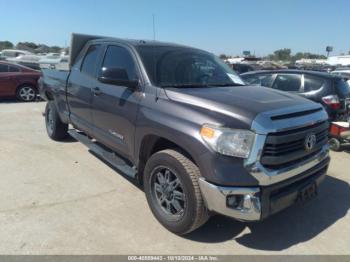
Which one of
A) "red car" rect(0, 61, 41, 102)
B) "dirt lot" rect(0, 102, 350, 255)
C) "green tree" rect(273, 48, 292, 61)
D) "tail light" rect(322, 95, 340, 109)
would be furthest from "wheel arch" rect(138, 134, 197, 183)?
"green tree" rect(273, 48, 292, 61)

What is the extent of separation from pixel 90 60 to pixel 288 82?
16.1 ft

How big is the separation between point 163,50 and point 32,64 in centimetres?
1496

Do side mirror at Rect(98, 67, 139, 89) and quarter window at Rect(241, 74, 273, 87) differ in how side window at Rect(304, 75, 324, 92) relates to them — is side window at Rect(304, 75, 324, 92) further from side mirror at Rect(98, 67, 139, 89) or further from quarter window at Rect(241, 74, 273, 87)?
side mirror at Rect(98, 67, 139, 89)

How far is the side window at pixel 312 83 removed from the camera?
7559 millimetres

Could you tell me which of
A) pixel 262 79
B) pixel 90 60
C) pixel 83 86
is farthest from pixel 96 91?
pixel 262 79

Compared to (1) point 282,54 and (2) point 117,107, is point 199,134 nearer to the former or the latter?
(2) point 117,107

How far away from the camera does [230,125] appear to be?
309cm

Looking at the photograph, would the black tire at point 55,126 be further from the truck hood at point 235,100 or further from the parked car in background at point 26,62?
the parked car in background at point 26,62

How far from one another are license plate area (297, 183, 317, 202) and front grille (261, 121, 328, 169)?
30 centimetres

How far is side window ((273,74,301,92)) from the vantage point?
797cm

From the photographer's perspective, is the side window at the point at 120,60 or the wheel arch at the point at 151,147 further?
the side window at the point at 120,60

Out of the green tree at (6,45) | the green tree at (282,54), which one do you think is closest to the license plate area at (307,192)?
the green tree at (6,45)

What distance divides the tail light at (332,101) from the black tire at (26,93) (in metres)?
10.2

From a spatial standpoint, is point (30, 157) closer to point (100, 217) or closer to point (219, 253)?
point (100, 217)
